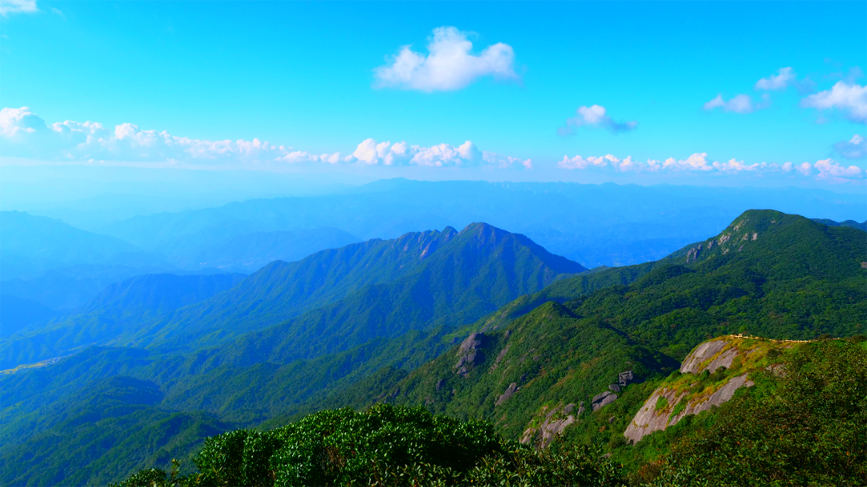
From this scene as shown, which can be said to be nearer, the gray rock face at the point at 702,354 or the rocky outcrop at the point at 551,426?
the gray rock face at the point at 702,354

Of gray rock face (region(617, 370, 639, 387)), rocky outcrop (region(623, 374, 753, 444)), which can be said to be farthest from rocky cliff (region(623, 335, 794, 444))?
gray rock face (region(617, 370, 639, 387))

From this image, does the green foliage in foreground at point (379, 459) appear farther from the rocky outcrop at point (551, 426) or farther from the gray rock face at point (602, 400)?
the gray rock face at point (602, 400)

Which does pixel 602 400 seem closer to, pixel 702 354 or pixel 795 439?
pixel 702 354

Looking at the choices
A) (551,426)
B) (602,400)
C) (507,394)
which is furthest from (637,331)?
(551,426)

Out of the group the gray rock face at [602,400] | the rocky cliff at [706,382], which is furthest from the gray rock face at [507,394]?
the rocky cliff at [706,382]

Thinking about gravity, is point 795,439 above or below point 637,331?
above
